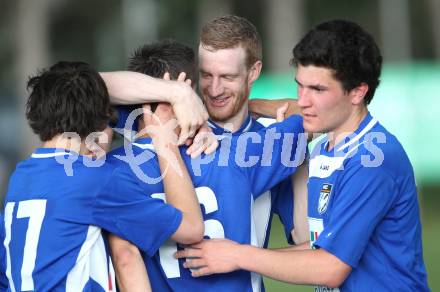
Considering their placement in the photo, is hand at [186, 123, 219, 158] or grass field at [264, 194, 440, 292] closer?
hand at [186, 123, 219, 158]

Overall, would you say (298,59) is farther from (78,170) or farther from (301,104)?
(78,170)

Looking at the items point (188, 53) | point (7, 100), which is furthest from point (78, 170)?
point (7, 100)

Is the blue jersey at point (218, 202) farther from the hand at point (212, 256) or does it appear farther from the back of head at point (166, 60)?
the back of head at point (166, 60)

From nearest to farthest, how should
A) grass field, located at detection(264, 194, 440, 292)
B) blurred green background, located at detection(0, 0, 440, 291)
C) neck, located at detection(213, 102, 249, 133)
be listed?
neck, located at detection(213, 102, 249, 133) → grass field, located at detection(264, 194, 440, 292) → blurred green background, located at detection(0, 0, 440, 291)

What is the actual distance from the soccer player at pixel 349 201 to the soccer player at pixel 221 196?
10cm

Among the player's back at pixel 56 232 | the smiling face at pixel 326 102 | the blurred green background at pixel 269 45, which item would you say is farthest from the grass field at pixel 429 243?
the player's back at pixel 56 232

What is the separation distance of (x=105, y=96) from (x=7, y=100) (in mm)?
24466

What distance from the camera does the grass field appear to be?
864cm

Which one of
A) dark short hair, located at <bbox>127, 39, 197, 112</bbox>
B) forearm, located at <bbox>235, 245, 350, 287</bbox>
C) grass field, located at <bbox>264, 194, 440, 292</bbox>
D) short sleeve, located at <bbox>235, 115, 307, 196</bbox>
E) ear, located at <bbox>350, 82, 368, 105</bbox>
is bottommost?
grass field, located at <bbox>264, 194, 440, 292</bbox>

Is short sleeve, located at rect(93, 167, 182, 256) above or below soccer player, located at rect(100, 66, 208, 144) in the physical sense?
below

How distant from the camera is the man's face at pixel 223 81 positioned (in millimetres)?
4230

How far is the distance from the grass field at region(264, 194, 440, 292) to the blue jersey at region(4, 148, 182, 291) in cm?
506

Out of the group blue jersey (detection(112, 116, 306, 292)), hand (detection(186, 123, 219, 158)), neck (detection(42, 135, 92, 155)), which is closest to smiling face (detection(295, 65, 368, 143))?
blue jersey (detection(112, 116, 306, 292))

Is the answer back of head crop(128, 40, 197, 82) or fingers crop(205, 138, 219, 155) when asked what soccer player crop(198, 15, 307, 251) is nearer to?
back of head crop(128, 40, 197, 82)
